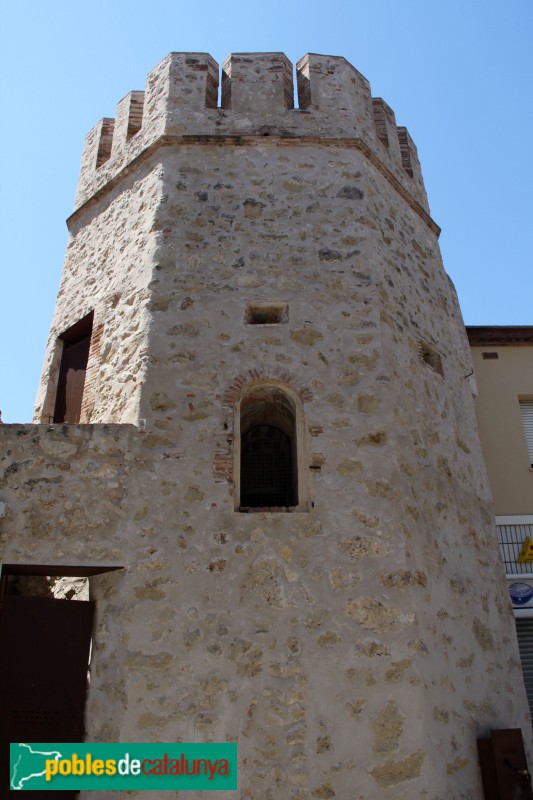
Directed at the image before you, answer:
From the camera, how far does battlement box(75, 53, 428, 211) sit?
26.1ft

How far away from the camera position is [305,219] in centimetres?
737

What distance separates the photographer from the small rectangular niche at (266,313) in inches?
269

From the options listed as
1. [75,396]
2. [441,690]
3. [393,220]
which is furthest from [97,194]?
[441,690]

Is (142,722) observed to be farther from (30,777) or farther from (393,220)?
(393,220)

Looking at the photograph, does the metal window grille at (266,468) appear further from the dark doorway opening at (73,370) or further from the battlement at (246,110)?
the battlement at (246,110)

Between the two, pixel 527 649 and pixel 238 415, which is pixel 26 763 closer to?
pixel 238 415

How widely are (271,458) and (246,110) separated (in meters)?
3.92

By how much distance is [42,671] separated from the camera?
222 inches

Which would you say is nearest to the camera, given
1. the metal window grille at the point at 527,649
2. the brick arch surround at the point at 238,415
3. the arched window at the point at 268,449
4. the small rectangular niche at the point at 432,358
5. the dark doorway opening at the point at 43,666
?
the dark doorway opening at the point at 43,666

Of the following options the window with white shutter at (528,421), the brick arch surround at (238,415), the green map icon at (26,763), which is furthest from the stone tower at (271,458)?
the window with white shutter at (528,421)

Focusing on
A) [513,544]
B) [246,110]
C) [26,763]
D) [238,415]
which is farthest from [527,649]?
[246,110]

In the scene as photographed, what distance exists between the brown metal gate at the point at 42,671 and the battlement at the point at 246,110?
16.1ft

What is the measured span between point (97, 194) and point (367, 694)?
20.3ft

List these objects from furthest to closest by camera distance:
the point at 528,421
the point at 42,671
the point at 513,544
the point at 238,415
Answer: the point at 528,421, the point at 513,544, the point at 238,415, the point at 42,671
